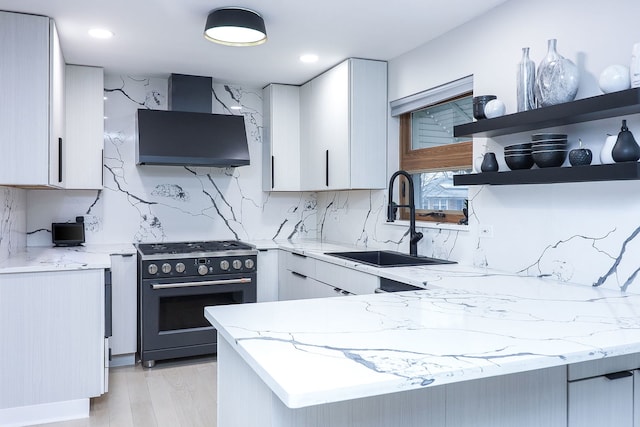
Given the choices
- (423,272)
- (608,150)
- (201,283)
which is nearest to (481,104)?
(608,150)

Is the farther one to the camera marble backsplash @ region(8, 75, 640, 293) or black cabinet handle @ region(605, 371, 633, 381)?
marble backsplash @ region(8, 75, 640, 293)

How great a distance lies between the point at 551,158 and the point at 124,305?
296 centimetres

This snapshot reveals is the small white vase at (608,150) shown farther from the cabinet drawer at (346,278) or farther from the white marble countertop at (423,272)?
the cabinet drawer at (346,278)

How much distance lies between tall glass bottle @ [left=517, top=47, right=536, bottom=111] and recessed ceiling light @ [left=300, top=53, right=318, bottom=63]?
1.63 m

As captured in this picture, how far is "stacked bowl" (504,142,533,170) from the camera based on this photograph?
91.7 inches

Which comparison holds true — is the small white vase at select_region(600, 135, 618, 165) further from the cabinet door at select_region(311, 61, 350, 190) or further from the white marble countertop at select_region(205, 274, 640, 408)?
the cabinet door at select_region(311, 61, 350, 190)

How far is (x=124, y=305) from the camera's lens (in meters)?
3.60

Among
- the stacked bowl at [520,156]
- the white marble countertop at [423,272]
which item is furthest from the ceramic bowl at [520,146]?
the white marble countertop at [423,272]

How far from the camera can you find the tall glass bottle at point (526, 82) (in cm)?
228

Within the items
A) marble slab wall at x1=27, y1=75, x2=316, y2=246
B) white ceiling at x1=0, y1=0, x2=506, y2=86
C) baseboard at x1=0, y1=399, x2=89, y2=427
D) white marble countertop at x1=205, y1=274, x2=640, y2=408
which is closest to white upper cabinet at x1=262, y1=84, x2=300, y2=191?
marble slab wall at x1=27, y1=75, x2=316, y2=246

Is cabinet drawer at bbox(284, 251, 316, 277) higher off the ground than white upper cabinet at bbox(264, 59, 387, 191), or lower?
lower

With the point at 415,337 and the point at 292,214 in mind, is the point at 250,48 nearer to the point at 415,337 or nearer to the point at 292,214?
the point at 292,214

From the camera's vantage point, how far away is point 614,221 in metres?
2.06

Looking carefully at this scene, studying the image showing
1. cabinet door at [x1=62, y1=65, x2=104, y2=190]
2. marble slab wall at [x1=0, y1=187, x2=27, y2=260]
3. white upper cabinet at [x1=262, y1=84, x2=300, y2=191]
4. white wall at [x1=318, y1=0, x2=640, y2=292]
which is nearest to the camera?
white wall at [x1=318, y1=0, x2=640, y2=292]
